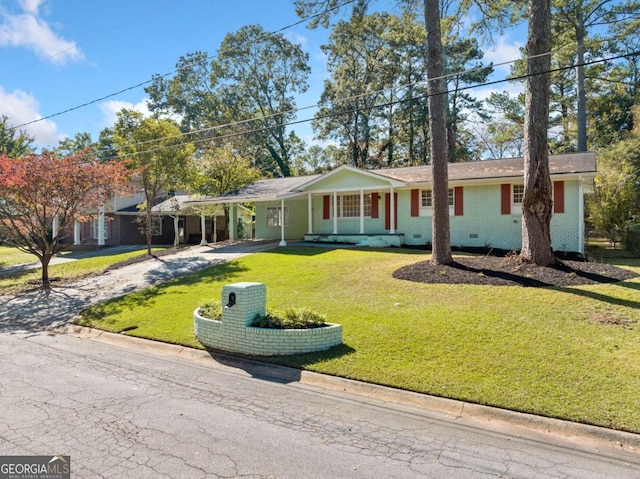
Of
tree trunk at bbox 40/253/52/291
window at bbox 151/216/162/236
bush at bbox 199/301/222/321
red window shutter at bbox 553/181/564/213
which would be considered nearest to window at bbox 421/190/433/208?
red window shutter at bbox 553/181/564/213

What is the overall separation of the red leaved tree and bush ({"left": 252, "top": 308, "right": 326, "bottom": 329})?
11.3 metres

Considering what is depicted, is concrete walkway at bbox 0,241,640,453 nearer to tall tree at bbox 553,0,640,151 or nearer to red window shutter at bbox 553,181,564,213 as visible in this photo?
red window shutter at bbox 553,181,564,213

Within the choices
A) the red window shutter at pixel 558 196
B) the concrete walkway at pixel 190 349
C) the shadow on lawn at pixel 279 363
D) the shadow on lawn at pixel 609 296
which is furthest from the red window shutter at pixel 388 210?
the shadow on lawn at pixel 279 363

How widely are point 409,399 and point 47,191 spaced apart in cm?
1486

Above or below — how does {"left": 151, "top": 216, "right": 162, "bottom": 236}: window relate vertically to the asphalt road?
above

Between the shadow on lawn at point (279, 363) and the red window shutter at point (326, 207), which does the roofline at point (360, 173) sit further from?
the shadow on lawn at point (279, 363)

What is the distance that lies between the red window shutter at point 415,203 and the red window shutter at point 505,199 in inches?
145

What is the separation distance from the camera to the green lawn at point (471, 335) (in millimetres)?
5230

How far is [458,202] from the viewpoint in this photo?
18859 mm

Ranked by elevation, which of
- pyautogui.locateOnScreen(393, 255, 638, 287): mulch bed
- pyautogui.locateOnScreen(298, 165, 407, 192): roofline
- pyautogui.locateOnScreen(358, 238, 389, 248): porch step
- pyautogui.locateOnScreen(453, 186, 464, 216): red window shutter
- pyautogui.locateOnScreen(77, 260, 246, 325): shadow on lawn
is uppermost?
pyautogui.locateOnScreen(298, 165, 407, 192): roofline

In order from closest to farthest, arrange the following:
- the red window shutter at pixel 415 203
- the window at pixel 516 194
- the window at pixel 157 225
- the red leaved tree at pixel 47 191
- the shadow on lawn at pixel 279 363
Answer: the shadow on lawn at pixel 279 363, the red leaved tree at pixel 47 191, the window at pixel 516 194, the red window shutter at pixel 415 203, the window at pixel 157 225

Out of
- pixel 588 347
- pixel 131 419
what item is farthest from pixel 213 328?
pixel 588 347

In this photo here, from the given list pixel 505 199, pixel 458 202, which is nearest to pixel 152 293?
pixel 458 202

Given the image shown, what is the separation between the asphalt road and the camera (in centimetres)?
377
